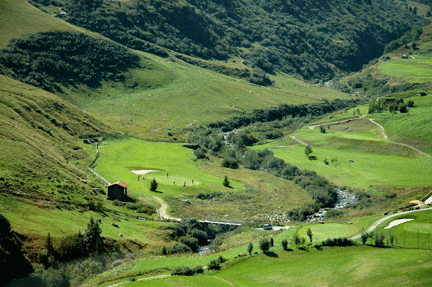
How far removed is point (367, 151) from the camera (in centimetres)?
12631

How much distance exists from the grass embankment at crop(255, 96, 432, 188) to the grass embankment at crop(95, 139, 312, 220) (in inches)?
635

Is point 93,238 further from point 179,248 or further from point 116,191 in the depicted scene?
point 116,191

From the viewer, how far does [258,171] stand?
117m

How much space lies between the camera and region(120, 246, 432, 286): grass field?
3753cm

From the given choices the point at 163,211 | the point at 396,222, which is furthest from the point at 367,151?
the point at 163,211

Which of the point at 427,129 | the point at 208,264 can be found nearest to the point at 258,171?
the point at 427,129

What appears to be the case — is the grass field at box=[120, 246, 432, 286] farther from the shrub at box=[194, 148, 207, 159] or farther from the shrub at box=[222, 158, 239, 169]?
the shrub at box=[194, 148, 207, 159]

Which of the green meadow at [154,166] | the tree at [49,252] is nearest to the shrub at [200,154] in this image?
the green meadow at [154,166]

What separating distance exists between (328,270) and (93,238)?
29.0m

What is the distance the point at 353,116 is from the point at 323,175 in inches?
2854

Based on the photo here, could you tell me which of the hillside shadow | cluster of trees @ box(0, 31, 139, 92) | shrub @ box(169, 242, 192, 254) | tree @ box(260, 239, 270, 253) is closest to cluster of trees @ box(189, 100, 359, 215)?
shrub @ box(169, 242, 192, 254)

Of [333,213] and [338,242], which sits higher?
[338,242]

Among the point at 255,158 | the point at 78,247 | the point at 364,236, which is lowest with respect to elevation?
the point at 255,158

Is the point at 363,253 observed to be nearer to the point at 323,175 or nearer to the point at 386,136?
the point at 323,175
